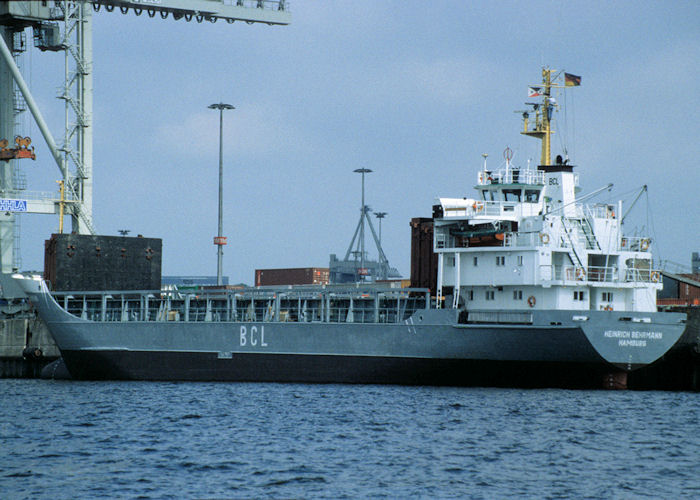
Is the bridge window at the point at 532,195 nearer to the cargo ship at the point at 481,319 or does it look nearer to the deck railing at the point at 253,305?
the cargo ship at the point at 481,319

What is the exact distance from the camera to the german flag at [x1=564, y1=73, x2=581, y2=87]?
43594mm

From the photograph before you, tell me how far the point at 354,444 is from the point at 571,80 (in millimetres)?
21491

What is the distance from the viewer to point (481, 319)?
3912 centimetres

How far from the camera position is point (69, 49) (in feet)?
183

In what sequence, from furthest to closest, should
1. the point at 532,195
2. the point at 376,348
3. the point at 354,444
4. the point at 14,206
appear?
the point at 14,206
the point at 532,195
the point at 376,348
the point at 354,444

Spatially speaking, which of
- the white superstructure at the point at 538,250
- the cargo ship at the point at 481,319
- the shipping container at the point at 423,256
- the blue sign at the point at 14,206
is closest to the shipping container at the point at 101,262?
the cargo ship at the point at 481,319

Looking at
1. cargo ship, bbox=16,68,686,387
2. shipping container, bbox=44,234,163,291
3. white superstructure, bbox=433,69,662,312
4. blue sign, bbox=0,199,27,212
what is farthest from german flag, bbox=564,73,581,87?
blue sign, bbox=0,199,27,212

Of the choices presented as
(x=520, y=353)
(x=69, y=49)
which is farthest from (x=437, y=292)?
(x=69, y=49)

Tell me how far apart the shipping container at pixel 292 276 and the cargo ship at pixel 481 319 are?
23.6 meters

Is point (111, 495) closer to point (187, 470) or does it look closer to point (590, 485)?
point (187, 470)

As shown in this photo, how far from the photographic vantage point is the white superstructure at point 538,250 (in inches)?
1538

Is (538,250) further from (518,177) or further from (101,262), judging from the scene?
(101,262)

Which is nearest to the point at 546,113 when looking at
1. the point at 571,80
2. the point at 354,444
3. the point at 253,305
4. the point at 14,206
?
the point at 571,80

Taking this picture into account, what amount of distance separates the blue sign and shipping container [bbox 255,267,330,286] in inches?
794
